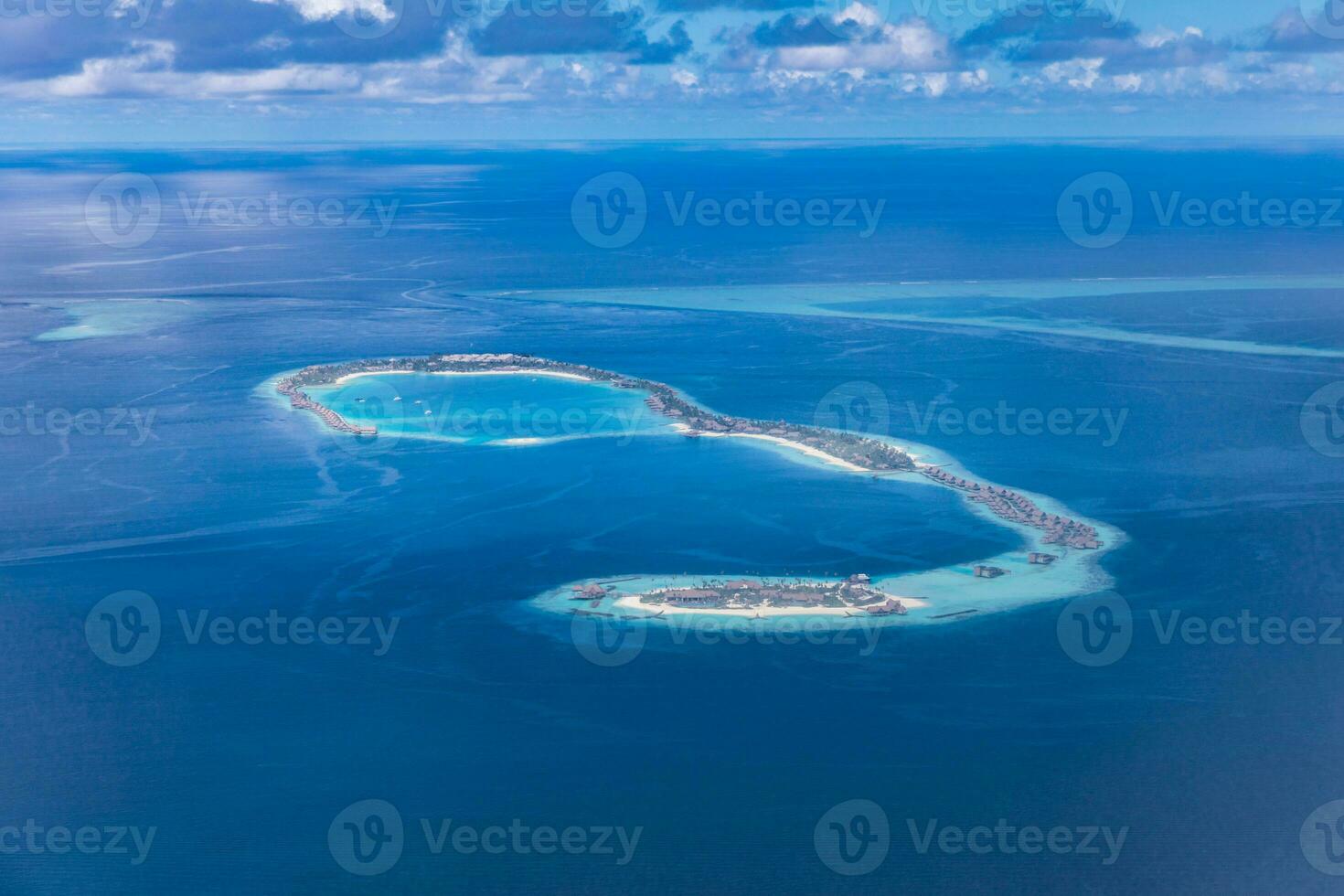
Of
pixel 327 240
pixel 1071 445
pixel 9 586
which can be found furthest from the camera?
pixel 327 240

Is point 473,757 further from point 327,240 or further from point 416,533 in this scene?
point 327,240

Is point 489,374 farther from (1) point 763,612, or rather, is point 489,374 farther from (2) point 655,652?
(2) point 655,652

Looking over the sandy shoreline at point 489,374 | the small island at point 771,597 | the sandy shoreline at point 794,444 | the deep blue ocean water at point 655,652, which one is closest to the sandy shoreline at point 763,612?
the small island at point 771,597

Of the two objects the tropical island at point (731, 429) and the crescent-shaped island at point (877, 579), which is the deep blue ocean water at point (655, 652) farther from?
the tropical island at point (731, 429)

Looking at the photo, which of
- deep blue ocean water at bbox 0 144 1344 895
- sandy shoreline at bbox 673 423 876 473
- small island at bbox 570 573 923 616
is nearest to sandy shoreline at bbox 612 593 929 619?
small island at bbox 570 573 923 616

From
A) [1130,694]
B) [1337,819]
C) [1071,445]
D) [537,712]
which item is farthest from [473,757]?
[1071,445]

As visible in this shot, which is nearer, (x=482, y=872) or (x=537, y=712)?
(x=482, y=872)

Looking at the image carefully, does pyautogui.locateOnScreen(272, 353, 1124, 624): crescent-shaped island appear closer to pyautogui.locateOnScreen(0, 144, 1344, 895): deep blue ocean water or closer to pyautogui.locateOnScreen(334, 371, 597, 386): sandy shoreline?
pyautogui.locateOnScreen(0, 144, 1344, 895): deep blue ocean water
